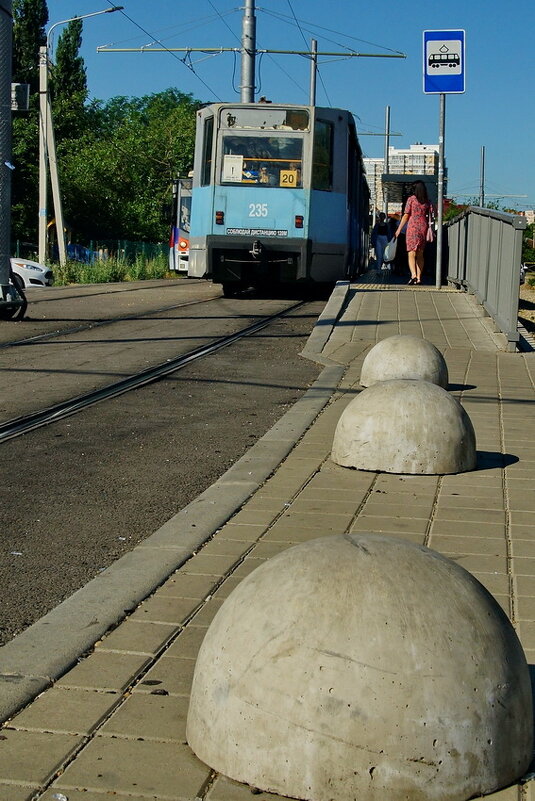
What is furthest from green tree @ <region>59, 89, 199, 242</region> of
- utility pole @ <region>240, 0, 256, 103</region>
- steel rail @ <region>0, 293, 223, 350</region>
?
steel rail @ <region>0, 293, 223, 350</region>

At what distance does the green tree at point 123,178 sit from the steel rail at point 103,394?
52.5 m

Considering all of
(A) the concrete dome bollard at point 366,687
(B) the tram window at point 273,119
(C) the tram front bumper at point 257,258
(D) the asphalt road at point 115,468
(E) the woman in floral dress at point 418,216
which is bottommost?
(D) the asphalt road at point 115,468

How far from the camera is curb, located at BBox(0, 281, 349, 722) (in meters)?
3.34

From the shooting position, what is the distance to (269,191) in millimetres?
20422

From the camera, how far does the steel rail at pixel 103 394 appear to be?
316 inches

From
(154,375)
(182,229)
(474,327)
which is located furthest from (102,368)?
(182,229)

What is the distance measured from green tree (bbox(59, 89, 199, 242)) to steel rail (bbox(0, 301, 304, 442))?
52493 mm

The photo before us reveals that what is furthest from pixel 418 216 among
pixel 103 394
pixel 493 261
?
pixel 103 394

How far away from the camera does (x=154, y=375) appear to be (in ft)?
35.4

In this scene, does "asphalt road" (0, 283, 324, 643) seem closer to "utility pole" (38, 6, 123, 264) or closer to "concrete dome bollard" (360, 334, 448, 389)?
"concrete dome bollard" (360, 334, 448, 389)

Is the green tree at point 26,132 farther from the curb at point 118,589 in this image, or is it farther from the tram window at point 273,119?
the curb at point 118,589

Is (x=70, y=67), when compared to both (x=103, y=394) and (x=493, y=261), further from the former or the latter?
(x=103, y=394)

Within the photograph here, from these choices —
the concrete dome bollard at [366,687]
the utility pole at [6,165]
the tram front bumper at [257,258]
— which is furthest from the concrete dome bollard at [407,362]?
the tram front bumper at [257,258]

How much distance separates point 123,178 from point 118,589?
65385 millimetres
